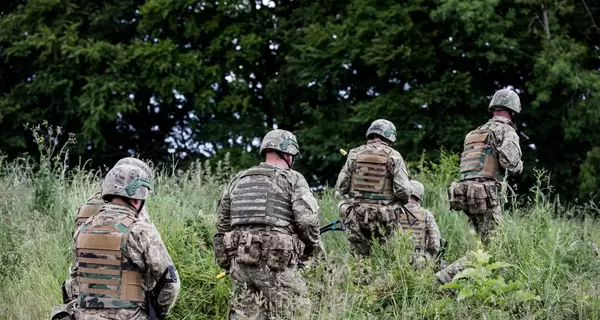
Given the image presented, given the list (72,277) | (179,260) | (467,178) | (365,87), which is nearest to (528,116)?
(365,87)

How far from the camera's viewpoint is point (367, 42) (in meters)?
20.8

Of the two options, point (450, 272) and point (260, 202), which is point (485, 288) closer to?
point (450, 272)

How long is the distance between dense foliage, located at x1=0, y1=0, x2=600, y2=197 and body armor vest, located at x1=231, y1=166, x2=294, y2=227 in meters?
11.4

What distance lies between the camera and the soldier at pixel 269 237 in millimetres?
7910

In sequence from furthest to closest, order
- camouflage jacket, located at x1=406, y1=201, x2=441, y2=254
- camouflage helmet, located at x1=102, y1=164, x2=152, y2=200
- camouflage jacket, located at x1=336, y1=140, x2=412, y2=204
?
camouflage jacket, located at x1=406, y1=201, x2=441, y2=254 < camouflage jacket, located at x1=336, y1=140, x2=412, y2=204 < camouflage helmet, located at x1=102, y1=164, x2=152, y2=200

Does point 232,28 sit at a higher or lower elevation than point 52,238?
higher

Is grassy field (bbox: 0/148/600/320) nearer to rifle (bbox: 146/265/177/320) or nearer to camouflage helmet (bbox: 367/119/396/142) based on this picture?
rifle (bbox: 146/265/177/320)

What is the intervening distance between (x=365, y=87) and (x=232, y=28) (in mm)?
3549

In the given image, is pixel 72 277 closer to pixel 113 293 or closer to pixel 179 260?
pixel 113 293

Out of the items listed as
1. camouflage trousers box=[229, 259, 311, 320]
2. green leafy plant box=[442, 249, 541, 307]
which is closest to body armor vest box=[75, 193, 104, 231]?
camouflage trousers box=[229, 259, 311, 320]

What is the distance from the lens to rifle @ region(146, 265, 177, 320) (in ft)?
21.4

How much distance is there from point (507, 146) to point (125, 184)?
494 cm

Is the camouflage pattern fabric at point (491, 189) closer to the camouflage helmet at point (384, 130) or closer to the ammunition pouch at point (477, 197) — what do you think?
the ammunition pouch at point (477, 197)

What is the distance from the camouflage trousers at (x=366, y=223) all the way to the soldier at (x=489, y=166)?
771mm
